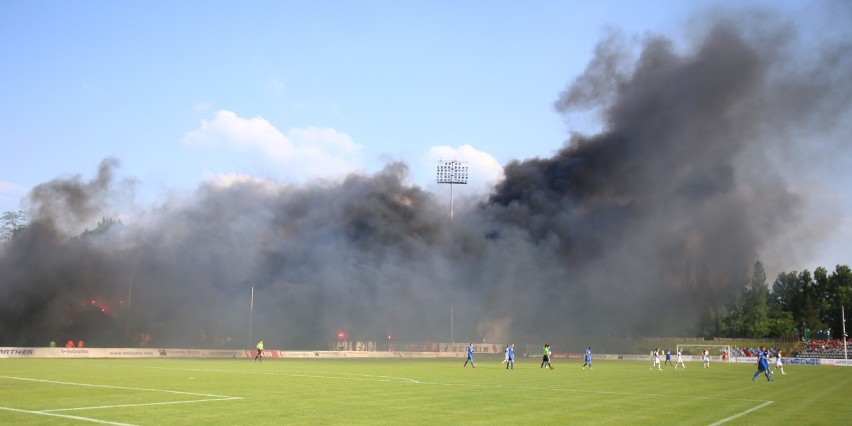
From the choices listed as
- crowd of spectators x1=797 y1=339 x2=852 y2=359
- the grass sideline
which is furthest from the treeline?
the grass sideline

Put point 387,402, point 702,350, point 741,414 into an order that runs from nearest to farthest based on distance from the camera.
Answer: point 741,414, point 387,402, point 702,350

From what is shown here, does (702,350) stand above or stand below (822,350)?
above

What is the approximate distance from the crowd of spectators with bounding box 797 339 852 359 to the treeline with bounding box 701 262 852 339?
3346 cm

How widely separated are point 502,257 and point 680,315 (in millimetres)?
37186

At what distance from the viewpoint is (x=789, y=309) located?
160750mm

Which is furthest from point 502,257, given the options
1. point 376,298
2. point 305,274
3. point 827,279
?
point 827,279

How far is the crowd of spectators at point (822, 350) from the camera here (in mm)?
93463

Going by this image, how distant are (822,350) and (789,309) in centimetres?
7051

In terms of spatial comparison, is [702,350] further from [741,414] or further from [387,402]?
[387,402]

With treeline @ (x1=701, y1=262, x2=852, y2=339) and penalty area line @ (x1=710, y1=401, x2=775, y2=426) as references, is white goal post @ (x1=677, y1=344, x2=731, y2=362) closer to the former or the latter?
treeline @ (x1=701, y1=262, x2=852, y2=339)

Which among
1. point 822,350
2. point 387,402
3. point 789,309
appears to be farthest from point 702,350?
point 789,309

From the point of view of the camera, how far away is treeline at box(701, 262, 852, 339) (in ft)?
465

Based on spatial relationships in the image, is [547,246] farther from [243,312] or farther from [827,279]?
[827,279]

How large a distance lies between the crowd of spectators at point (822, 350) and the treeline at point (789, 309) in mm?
33462
